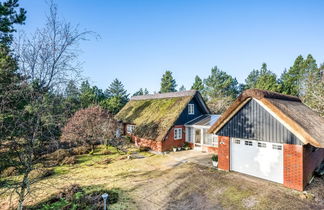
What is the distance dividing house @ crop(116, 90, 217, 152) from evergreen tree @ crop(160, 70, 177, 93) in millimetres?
29433

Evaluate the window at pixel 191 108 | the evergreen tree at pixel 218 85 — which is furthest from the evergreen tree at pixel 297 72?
the window at pixel 191 108

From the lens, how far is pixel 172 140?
1744cm

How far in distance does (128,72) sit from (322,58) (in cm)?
2972

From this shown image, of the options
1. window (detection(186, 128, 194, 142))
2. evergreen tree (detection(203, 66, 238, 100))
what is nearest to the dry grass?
window (detection(186, 128, 194, 142))

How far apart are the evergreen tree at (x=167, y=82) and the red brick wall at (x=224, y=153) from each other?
41.1m

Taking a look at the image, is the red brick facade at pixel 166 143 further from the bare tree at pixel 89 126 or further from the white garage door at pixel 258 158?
the white garage door at pixel 258 158

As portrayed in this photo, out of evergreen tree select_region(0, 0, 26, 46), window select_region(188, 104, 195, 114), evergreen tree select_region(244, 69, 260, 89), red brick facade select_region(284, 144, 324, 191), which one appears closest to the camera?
red brick facade select_region(284, 144, 324, 191)

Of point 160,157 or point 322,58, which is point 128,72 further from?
point 322,58

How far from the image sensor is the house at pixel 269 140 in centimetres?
852

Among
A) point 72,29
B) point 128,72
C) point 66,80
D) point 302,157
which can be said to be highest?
point 128,72

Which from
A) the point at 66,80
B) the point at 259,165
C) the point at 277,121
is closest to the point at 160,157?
the point at 259,165

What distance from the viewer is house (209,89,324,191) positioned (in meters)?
8.52

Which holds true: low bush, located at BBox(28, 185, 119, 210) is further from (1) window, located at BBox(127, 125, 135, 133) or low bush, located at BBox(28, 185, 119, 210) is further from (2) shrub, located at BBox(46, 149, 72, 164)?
(1) window, located at BBox(127, 125, 135, 133)

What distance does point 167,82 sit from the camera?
173 ft
